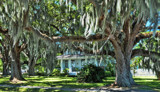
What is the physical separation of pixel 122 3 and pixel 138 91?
16.0 ft

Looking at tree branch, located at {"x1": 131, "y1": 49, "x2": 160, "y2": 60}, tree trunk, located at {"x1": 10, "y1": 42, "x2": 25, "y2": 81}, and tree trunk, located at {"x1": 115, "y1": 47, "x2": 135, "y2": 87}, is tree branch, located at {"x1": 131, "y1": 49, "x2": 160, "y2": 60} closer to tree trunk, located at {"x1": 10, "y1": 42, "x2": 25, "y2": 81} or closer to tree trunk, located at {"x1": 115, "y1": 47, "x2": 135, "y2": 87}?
tree trunk, located at {"x1": 115, "y1": 47, "x2": 135, "y2": 87}

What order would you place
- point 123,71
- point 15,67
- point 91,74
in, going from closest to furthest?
point 123,71 → point 91,74 → point 15,67

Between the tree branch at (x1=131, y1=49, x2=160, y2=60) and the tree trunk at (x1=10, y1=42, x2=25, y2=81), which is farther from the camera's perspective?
the tree trunk at (x1=10, y1=42, x2=25, y2=81)

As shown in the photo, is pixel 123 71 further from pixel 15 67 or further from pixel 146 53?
pixel 15 67

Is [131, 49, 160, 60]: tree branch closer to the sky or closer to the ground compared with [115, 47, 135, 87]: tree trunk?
closer to the sky

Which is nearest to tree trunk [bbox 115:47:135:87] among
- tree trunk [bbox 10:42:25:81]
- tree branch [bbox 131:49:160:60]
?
tree branch [bbox 131:49:160:60]

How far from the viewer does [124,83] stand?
383 inches

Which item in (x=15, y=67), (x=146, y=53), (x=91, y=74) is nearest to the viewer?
(x=146, y=53)

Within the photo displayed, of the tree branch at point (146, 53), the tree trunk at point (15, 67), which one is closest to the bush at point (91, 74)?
the tree branch at point (146, 53)

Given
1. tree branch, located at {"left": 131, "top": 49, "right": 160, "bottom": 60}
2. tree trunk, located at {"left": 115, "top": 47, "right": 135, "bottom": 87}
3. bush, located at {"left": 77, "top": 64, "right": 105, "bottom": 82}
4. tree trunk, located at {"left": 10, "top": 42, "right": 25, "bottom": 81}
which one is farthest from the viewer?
tree trunk, located at {"left": 10, "top": 42, "right": 25, "bottom": 81}

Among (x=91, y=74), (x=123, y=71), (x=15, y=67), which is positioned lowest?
(x=91, y=74)

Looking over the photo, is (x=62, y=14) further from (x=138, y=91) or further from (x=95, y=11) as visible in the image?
(x=138, y=91)

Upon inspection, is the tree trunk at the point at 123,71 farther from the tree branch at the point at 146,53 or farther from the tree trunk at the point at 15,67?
the tree trunk at the point at 15,67

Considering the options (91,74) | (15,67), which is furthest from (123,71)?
(15,67)
